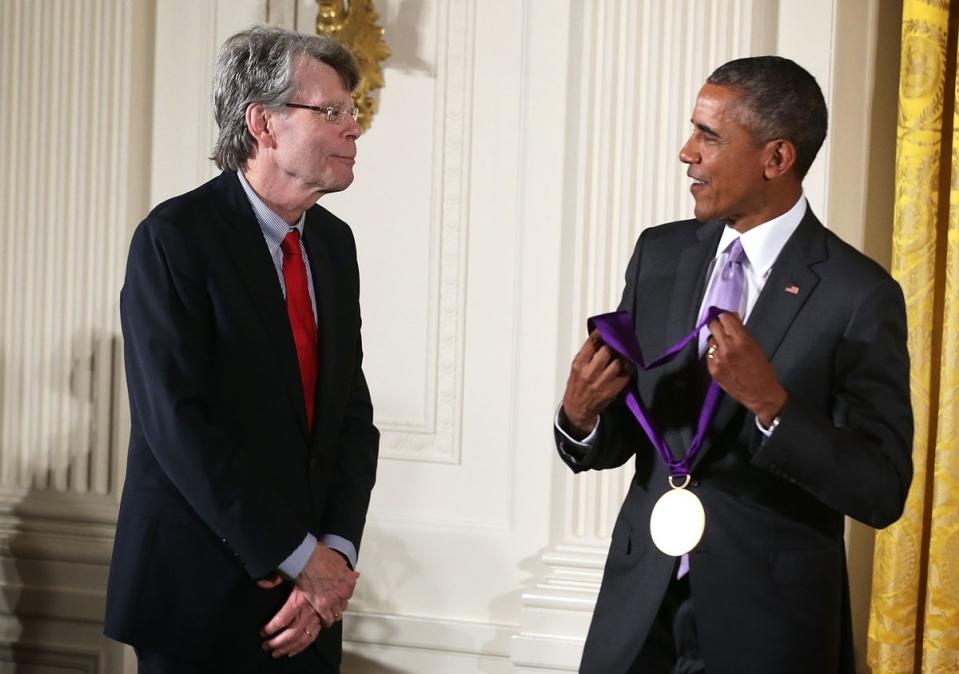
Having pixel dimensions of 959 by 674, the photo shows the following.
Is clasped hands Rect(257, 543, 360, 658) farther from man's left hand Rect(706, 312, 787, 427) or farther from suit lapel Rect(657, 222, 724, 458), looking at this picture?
man's left hand Rect(706, 312, 787, 427)

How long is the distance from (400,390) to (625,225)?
3.04 ft

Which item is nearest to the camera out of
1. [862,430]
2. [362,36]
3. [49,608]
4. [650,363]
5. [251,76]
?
[862,430]

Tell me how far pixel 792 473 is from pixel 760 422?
96 mm

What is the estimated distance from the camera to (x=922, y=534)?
11.4 ft

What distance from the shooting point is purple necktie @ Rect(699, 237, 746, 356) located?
212 centimetres

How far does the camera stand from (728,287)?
213 centimetres

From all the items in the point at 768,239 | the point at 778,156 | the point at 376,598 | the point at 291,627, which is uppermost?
the point at 778,156

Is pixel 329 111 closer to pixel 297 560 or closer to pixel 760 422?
pixel 297 560

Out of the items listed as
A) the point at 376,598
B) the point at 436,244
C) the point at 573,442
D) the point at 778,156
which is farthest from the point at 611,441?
the point at 376,598

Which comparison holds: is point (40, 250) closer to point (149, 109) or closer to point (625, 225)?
point (149, 109)

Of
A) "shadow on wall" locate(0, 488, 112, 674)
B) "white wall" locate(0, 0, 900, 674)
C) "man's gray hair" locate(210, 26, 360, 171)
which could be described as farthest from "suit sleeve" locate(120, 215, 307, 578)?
"shadow on wall" locate(0, 488, 112, 674)

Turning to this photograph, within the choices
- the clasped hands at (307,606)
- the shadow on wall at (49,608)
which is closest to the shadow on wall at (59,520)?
the shadow on wall at (49,608)

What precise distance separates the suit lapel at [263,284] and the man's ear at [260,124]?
141 mm

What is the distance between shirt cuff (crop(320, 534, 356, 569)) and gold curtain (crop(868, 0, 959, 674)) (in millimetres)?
1719
